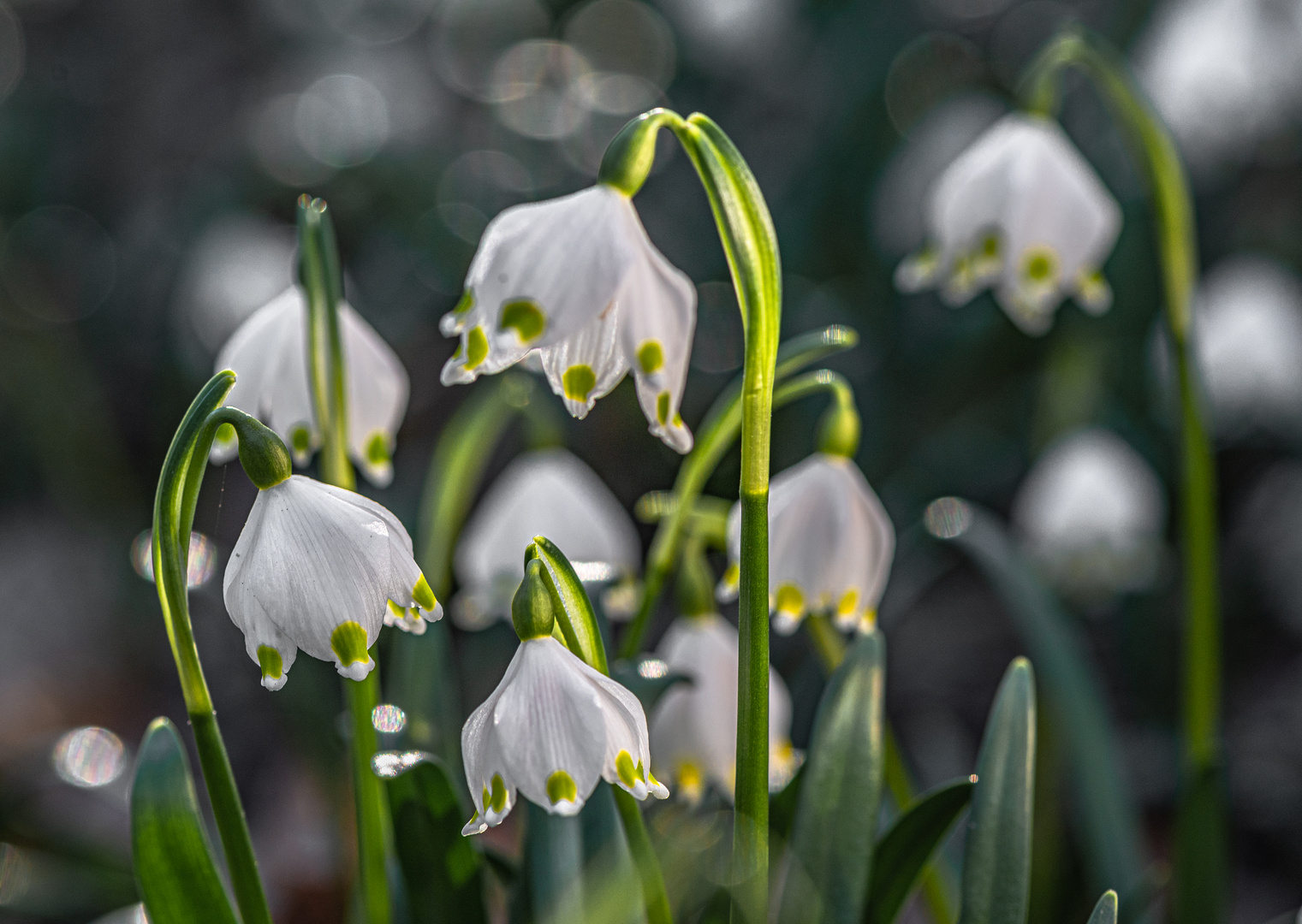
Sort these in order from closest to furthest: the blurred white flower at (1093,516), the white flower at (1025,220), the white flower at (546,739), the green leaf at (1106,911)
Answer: the white flower at (546,739) → the green leaf at (1106,911) → the white flower at (1025,220) → the blurred white flower at (1093,516)

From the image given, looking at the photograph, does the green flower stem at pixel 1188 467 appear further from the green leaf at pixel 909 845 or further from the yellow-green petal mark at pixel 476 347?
the yellow-green petal mark at pixel 476 347

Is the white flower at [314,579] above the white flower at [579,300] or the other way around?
the other way around

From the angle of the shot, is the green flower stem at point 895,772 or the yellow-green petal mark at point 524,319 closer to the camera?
the yellow-green petal mark at point 524,319

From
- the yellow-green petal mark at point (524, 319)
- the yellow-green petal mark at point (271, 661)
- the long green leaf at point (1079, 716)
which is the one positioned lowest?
the long green leaf at point (1079, 716)

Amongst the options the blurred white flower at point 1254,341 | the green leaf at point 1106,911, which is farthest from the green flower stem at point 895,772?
the blurred white flower at point 1254,341

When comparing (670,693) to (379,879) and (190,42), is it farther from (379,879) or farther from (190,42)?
(190,42)

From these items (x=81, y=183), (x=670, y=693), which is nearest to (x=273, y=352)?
(x=670, y=693)
